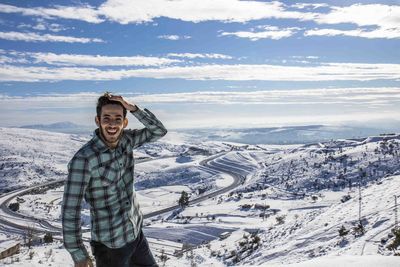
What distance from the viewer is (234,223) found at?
219 feet

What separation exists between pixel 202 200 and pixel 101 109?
103479 millimetres

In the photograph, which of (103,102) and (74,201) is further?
(103,102)

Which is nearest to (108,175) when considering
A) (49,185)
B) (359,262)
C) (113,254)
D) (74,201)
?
(74,201)

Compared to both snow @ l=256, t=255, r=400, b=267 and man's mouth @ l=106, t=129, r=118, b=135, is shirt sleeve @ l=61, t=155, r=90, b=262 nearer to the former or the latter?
man's mouth @ l=106, t=129, r=118, b=135

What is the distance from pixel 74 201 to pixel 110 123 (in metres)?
0.87

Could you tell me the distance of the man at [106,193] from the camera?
4117 mm

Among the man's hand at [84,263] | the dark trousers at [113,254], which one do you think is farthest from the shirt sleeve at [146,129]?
the man's hand at [84,263]

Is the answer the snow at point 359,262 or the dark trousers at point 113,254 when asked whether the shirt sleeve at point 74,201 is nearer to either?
the dark trousers at point 113,254

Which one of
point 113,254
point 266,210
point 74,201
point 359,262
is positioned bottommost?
point 266,210

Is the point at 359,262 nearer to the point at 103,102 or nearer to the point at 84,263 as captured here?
the point at 84,263

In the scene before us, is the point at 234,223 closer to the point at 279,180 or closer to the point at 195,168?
the point at 279,180

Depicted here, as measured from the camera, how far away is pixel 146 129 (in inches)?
207

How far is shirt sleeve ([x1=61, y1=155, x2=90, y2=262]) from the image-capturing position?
4102 mm

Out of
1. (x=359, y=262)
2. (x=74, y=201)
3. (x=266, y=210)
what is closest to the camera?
(x=74, y=201)
